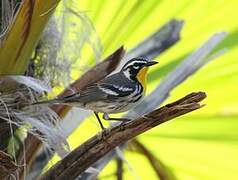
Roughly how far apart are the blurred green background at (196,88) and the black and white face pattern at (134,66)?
0.88 m

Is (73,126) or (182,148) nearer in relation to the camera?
(73,126)

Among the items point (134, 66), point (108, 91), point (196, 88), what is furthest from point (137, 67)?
point (196, 88)

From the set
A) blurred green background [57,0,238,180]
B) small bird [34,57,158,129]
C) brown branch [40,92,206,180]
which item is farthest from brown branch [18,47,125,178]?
blurred green background [57,0,238,180]

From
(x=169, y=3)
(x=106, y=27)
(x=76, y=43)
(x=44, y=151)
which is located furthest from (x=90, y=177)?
(x=169, y=3)

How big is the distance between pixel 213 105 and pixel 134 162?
359 mm

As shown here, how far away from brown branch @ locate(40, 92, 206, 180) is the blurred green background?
1.30 m

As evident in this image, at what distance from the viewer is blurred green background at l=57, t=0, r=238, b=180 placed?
2.50 metres

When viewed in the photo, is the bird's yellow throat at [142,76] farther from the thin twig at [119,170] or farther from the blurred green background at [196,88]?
the blurred green background at [196,88]

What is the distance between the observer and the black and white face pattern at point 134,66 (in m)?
1.55

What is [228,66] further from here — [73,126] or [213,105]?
[73,126]

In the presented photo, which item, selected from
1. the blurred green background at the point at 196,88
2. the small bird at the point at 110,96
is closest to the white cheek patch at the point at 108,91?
the small bird at the point at 110,96

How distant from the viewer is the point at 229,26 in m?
2.56

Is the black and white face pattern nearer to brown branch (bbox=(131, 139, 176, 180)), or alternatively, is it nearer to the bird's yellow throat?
the bird's yellow throat

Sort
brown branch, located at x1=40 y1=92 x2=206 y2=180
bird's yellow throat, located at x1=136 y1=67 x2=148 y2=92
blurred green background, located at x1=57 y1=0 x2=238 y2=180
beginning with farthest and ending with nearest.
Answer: blurred green background, located at x1=57 y1=0 x2=238 y2=180 → bird's yellow throat, located at x1=136 y1=67 x2=148 y2=92 → brown branch, located at x1=40 y1=92 x2=206 y2=180
